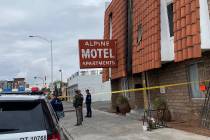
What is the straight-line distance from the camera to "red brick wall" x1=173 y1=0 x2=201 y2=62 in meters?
15.5

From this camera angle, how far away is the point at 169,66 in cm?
2078

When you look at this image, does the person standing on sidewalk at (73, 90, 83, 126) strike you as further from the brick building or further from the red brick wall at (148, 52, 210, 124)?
the red brick wall at (148, 52, 210, 124)

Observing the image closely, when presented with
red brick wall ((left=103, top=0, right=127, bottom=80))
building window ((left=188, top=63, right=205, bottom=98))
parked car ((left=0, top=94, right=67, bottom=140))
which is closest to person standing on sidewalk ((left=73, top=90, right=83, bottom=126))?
red brick wall ((left=103, top=0, right=127, bottom=80))

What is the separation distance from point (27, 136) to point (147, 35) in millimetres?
15413

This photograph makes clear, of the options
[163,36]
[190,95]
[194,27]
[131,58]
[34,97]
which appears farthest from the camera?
[131,58]

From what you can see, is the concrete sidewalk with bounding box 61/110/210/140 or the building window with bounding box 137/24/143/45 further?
the building window with bounding box 137/24/143/45

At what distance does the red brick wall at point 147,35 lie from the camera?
64.5 ft

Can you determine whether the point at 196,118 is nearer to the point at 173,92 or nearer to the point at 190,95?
the point at 190,95

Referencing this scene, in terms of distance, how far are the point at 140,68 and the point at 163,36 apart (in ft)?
11.4

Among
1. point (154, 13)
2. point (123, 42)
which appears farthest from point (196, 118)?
point (123, 42)

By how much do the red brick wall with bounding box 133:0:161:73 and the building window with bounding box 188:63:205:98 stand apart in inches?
62.9

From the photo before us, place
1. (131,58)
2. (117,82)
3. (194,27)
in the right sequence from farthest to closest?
(117,82) < (131,58) < (194,27)

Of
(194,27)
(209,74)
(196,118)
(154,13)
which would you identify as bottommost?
(196,118)

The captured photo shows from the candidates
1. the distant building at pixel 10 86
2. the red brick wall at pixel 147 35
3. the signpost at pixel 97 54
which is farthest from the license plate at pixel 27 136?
the signpost at pixel 97 54
